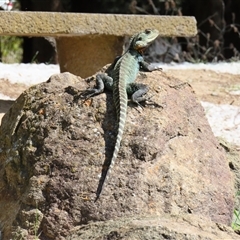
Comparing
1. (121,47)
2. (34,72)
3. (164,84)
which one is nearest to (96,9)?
(34,72)

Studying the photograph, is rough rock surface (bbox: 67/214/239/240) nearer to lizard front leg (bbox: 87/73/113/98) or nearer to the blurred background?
lizard front leg (bbox: 87/73/113/98)

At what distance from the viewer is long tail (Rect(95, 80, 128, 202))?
468 cm

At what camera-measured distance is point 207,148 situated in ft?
17.1

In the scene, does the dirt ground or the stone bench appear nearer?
the stone bench

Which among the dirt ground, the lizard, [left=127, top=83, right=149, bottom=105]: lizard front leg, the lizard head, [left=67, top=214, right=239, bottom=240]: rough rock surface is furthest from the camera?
the dirt ground

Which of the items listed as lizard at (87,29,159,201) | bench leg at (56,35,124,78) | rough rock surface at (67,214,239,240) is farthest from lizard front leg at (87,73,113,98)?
bench leg at (56,35,124,78)

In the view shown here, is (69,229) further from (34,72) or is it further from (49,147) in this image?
(34,72)

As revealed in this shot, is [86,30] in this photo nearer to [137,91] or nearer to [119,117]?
[137,91]

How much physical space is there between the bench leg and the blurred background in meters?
4.29

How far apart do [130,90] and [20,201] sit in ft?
3.66

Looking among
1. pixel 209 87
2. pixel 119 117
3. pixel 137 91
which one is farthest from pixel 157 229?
pixel 209 87

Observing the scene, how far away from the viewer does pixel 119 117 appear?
4871 mm

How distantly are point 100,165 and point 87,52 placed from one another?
16.5 feet

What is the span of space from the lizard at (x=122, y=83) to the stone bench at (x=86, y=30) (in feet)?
8.97
